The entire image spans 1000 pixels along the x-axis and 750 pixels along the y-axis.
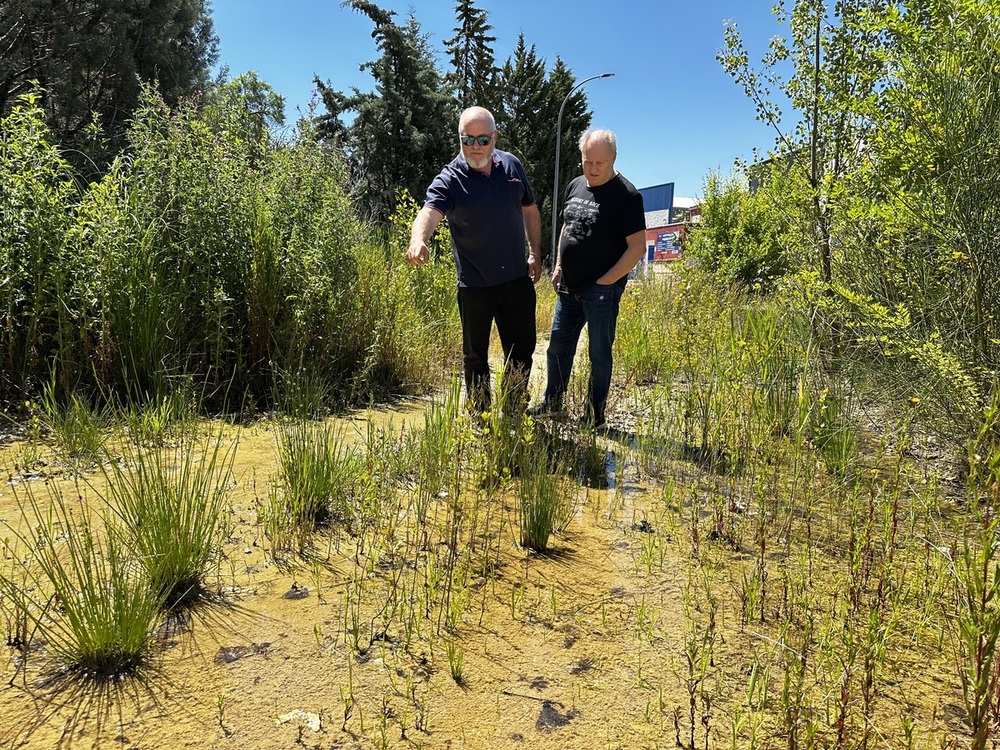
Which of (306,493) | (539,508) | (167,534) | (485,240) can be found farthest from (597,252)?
(167,534)

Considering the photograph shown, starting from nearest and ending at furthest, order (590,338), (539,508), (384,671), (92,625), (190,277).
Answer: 1. (92,625)
2. (384,671)
3. (539,508)
4. (590,338)
5. (190,277)

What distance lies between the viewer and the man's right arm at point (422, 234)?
327cm

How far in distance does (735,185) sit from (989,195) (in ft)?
29.0

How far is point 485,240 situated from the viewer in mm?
3771

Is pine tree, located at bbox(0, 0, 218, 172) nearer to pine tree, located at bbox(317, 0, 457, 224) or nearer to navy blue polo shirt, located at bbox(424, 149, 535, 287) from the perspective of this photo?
pine tree, located at bbox(317, 0, 457, 224)

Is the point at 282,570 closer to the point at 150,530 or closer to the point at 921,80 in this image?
the point at 150,530

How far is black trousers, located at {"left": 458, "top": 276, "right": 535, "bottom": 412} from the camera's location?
3.90 m

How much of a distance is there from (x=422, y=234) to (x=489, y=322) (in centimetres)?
77

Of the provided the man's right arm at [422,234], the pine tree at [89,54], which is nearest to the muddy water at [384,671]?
the man's right arm at [422,234]

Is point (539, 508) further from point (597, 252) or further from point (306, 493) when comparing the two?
point (597, 252)

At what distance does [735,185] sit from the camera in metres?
11.1

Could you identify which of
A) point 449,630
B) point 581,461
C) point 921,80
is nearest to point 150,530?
point 449,630

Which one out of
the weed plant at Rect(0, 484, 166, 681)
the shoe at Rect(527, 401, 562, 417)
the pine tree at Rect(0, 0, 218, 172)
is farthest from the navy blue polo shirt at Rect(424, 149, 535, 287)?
the pine tree at Rect(0, 0, 218, 172)

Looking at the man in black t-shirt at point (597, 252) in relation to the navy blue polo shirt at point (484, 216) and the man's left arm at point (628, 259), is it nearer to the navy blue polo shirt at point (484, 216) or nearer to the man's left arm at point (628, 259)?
the man's left arm at point (628, 259)
